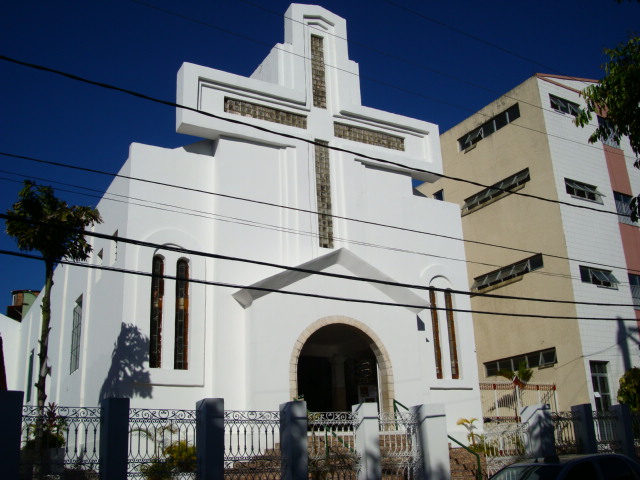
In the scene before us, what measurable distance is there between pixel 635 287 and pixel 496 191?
6.20 metres

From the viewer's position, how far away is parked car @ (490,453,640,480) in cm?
1030

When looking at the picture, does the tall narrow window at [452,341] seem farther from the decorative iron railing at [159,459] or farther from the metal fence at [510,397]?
the decorative iron railing at [159,459]

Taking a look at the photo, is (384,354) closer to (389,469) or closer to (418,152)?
(389,469)

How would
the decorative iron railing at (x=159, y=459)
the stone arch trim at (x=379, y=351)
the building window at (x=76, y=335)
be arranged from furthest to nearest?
the building window at (x=76, y=335) → the stone arch trim at (x=379, y=351) → the decorative iron railing at (x=159, y=459)

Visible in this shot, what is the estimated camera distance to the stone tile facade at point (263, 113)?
18517mm

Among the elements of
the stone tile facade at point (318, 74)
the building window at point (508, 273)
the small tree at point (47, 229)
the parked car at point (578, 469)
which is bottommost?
the parked car at point (578, 469)

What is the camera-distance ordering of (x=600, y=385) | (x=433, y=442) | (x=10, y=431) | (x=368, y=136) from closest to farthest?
(x=10, y=431)
(x=433, y=442)
(x=368, y=136)
(x=600, y=385)

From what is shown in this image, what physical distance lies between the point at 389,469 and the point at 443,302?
7472mm

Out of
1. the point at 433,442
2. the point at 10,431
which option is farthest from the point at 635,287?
the point at 10,431

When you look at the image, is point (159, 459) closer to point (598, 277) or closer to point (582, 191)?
point (598, 277)

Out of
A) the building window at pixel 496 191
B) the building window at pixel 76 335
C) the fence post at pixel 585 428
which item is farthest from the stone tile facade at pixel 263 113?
the fence post at pixel 585 428

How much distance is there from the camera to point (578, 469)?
10.4m

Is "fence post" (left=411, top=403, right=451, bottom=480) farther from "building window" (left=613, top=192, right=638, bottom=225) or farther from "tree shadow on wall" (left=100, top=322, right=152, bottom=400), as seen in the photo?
"building window" (left=613, top=192, right=638, bottom=225)

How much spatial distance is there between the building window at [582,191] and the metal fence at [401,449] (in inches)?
599
